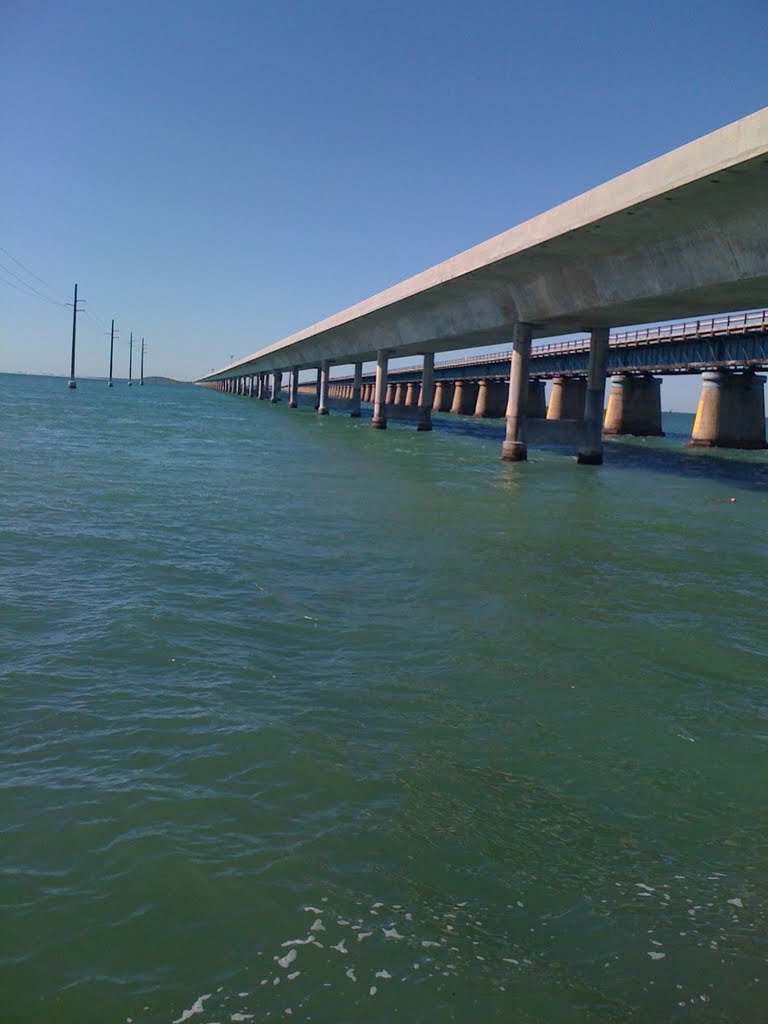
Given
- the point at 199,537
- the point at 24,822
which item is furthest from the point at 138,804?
the point at 199,537

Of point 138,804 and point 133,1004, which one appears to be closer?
point 133,1004

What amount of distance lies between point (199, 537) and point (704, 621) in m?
8.28

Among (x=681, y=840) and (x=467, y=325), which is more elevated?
(x=467, y=325)

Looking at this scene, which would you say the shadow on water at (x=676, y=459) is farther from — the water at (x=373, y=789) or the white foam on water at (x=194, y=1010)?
the white foam on water at (x=194, y=1010)

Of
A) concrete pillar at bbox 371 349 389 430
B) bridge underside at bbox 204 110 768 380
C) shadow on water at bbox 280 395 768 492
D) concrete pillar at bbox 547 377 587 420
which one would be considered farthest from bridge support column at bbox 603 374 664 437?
bridge underside at bbox 204 110 768 380

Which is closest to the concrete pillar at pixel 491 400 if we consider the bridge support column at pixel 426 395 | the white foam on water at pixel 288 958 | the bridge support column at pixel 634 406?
the bridge support column at pixel 634 406

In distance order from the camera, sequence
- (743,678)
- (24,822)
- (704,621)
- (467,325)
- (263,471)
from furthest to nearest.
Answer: (467,325)
(263,471)
(704,621)
(743,678)
(24,822)

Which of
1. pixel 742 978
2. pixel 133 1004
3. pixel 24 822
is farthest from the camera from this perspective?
pixel 24 822

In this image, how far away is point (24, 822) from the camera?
4.67 m

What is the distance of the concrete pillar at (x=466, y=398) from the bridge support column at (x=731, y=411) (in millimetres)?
60740

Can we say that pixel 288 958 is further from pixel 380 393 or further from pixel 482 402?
pixel 482 402

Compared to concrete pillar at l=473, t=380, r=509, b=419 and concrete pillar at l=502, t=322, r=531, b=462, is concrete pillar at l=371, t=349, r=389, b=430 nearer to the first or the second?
concrete pillar at l=502, t=322, r=531, b=462

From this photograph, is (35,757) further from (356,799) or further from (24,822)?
(356,799)

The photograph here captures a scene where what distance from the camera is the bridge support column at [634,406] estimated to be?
7069 centimetres
